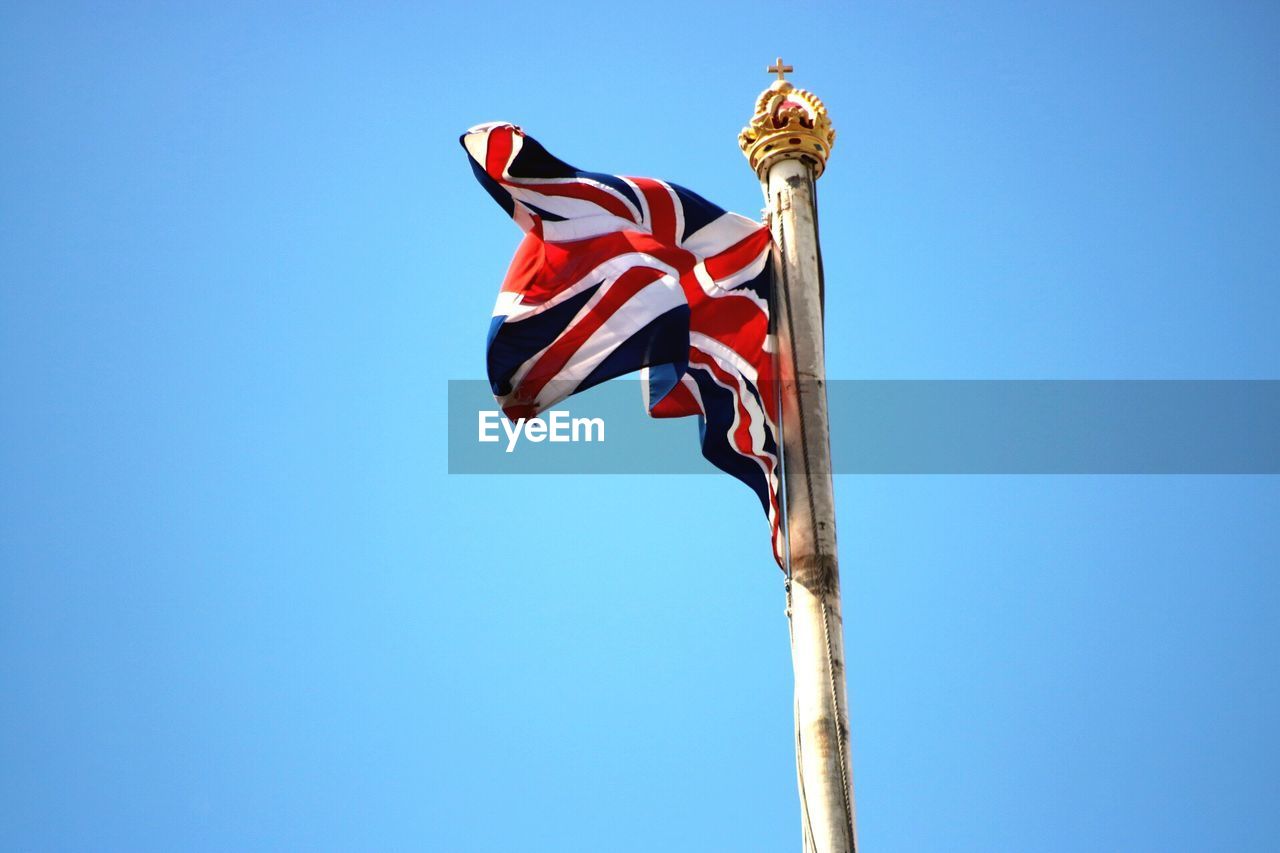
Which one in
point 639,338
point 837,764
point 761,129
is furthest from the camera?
point 761,129

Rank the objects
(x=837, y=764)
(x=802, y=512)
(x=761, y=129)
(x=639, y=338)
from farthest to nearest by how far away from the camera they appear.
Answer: (x=761, y=129), (x=639, y=338), (x=802, y=512), (x=837, y=764)

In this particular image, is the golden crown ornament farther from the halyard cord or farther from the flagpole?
the halyard cord

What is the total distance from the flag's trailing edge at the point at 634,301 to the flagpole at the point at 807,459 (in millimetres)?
270

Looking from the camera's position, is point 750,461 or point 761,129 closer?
point 750,461

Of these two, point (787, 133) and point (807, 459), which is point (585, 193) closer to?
point (787, 133)

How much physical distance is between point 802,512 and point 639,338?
236 cm

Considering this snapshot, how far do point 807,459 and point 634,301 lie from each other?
2319 millimetres

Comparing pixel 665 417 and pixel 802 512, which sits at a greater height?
pixel 665 417

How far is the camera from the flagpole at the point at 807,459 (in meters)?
13.3

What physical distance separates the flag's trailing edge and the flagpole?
270 millimetres

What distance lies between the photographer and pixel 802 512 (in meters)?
14.4

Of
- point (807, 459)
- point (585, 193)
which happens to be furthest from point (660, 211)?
point (807, 459)

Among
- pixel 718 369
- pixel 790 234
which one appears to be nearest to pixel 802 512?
pixel 718 369

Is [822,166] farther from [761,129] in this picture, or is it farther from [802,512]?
[802,512]
